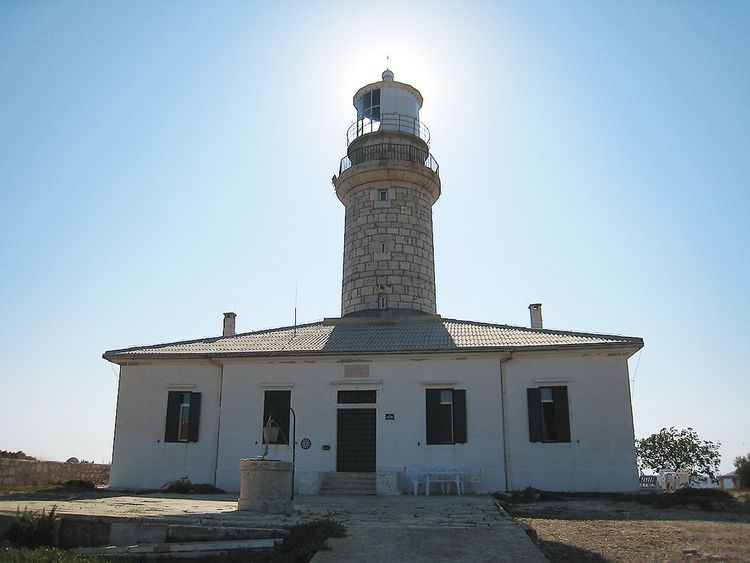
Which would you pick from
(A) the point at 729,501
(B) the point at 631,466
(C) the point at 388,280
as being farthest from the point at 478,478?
(C) the point at 388,280

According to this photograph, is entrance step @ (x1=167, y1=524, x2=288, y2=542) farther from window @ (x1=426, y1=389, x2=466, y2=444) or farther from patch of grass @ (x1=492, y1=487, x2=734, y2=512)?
window @ (x1=426, y1=389, x2=466, y2=444)

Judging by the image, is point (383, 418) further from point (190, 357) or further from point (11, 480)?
point (11, 480)

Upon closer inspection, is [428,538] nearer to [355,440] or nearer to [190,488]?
[355,440]

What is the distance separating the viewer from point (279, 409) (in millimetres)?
16391

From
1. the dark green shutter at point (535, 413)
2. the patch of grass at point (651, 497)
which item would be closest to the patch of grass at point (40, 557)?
the patch of grass at point (651, 497)

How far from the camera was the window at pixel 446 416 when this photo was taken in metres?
15.5

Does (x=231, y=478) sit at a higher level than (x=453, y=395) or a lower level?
lower

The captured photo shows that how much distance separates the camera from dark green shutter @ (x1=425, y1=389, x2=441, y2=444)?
1554 centimetres

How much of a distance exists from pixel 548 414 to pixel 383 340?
4.55 metres

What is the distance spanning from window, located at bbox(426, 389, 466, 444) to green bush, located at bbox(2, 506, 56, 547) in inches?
355

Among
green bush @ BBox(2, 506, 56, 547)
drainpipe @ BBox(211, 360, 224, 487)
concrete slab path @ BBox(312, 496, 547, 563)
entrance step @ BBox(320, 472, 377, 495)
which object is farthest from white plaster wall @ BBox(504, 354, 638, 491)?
green bush @ BBox(2, 506, 56, 547)

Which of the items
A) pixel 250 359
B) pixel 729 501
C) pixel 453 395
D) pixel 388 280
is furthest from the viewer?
pixel 388 280

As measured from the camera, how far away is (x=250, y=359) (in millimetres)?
16797

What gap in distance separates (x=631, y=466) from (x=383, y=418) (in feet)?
19.0
